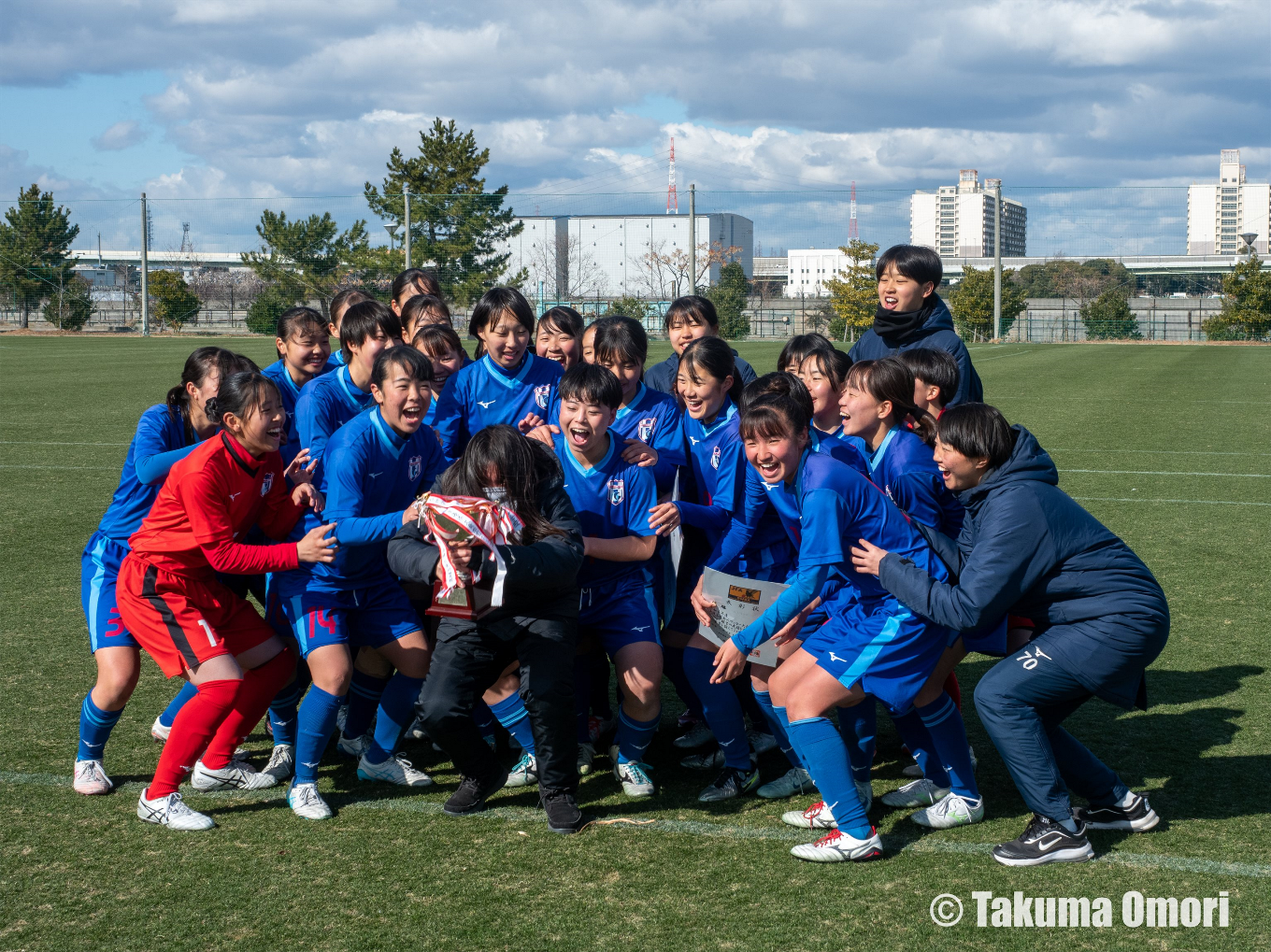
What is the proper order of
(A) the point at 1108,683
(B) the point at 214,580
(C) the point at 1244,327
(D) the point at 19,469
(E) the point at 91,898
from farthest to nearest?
(C) the point at 1244,327 → (D) the point at 19,469 → (B) the point at 214,580 → (A) the point at 1108,683 → (E) the point at 91,898

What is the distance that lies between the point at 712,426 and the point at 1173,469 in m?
8.43

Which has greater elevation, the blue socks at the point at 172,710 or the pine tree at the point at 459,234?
the pine tree at the point at 459,234

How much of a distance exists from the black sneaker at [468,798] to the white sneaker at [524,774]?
20cm

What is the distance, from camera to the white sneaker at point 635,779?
3.91m

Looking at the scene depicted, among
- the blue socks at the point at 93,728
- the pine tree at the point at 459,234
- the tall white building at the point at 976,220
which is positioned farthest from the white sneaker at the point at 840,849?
the pine tree at the point at 459,234

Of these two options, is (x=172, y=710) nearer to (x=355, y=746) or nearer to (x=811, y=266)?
(x=355, y=746)

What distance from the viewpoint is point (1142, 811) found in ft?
11.7

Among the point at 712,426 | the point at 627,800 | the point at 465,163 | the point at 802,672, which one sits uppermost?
the point at 465,163

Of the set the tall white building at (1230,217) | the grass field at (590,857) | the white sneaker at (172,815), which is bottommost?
the grass field at (590,857)

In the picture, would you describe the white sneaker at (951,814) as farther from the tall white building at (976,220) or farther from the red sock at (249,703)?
the tall white building at (976,220)

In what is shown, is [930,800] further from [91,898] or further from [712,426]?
[91,898]

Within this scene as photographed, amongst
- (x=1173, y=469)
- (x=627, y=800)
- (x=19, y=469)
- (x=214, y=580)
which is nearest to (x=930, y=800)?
(x=627, y=800)

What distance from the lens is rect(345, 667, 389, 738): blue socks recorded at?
163 inches

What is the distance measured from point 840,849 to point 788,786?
0.61 meters
